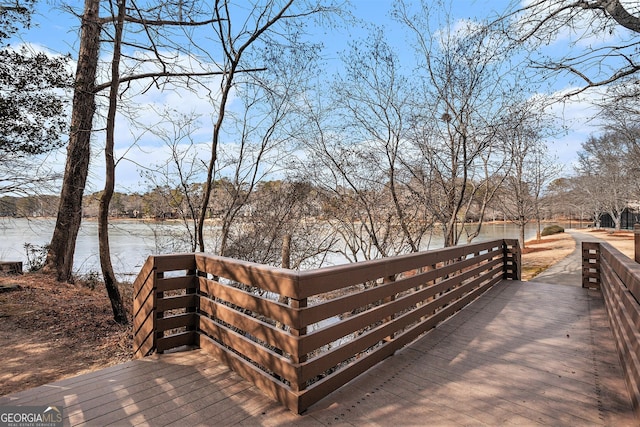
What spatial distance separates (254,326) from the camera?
7.32 ft

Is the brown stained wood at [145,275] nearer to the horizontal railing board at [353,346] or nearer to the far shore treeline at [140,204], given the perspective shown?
the horizontal railing board at [353,346]

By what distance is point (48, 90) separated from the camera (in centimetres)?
636

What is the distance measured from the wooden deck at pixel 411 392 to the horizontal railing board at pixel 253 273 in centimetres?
70

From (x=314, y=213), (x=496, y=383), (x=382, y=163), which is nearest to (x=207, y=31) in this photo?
(x=382, y=163)

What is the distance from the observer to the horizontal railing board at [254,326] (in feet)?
6.30

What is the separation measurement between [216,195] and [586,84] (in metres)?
7.07

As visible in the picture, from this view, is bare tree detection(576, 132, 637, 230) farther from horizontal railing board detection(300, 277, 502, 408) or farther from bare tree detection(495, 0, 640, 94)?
horizontal railing board detection(300, 277, 502, 408)

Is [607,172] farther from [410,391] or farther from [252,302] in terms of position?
[252,302]

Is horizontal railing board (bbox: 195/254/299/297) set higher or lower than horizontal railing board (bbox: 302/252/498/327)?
higher

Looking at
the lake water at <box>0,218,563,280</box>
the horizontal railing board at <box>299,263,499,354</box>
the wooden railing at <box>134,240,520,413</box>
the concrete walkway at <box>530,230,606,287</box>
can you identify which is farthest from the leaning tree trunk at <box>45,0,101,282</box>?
the concrete walkway at <box>530,230,606,287</box>

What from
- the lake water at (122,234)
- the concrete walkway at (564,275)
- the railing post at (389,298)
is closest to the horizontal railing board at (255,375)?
the railing post at (389,298)

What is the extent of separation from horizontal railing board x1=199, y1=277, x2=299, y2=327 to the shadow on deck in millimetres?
529

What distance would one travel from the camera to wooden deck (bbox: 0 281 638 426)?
1.89 metres

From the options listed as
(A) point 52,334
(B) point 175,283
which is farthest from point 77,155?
(B) point 175,283
